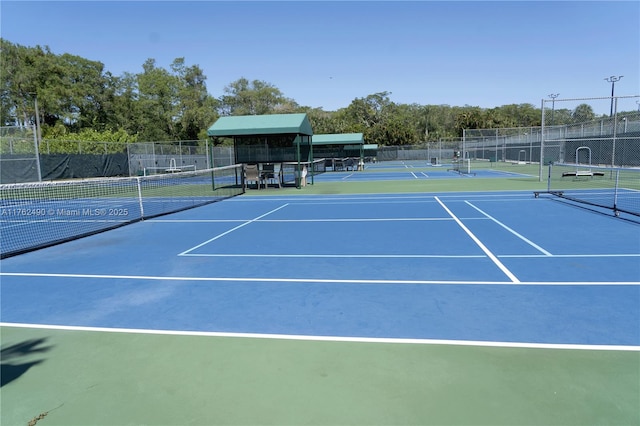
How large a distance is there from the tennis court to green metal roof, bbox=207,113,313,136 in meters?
16.2

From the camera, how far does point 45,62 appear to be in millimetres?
59094

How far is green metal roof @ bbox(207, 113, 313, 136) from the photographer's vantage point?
84.1ft

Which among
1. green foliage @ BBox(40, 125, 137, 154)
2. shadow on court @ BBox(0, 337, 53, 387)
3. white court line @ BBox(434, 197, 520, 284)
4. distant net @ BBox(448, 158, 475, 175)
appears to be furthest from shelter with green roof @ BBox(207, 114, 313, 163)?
shadow on court @ BBox(0, 337, 53, 387)

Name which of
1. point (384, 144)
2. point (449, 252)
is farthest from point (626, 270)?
point (384, 144)

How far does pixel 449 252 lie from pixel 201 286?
492 cm

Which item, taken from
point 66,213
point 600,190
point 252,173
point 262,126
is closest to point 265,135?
point 262,126

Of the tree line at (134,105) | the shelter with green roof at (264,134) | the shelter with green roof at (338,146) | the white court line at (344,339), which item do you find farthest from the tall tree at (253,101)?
the white court line at (344,339)

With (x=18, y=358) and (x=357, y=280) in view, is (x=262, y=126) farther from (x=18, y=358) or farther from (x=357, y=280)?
(x=18, y=358)

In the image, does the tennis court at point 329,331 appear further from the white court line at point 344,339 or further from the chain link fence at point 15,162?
the chain link fence at point 15,162

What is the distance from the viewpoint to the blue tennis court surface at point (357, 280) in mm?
5184

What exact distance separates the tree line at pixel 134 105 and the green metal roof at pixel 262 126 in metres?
25.2

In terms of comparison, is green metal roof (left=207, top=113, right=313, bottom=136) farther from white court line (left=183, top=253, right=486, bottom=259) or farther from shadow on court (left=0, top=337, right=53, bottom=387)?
shadow on court (left=0, top=337, right=53, bottom=387)

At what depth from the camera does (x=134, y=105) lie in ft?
231

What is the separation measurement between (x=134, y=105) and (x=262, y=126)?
5315 centimetres
